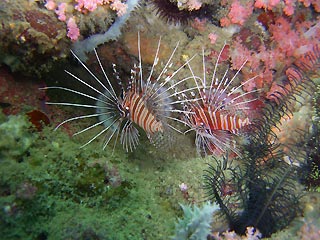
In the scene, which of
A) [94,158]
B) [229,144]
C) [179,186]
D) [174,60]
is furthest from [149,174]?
[174,60]

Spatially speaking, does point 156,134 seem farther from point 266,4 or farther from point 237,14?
point 266,4

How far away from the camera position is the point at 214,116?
3.81 m

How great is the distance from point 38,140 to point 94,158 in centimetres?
58

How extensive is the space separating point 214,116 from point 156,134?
2.71ft

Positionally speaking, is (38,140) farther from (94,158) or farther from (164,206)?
(164,206)

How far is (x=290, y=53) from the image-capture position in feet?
13.6

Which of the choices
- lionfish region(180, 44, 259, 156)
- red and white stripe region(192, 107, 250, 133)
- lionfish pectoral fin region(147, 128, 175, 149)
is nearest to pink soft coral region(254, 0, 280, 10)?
lionfish region(180, 44, 259, 156)

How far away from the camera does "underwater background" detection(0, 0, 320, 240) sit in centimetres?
253

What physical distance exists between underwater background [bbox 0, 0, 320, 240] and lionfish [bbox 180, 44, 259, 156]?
0.07ft

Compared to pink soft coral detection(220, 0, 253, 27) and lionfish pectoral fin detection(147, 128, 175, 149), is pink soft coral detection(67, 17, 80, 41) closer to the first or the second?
lionfish pectoral fin detection(147, 128, 175, 149)

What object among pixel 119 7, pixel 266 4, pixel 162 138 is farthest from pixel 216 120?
pixel 119 7

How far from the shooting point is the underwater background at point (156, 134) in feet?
8.30

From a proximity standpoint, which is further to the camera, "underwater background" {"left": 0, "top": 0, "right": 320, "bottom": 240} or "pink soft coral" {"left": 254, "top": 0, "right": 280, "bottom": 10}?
"pink soft coral" {"left": 254, "top": 0, "right": 280, "bottom": 10}

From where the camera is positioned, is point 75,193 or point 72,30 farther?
point 72,30
